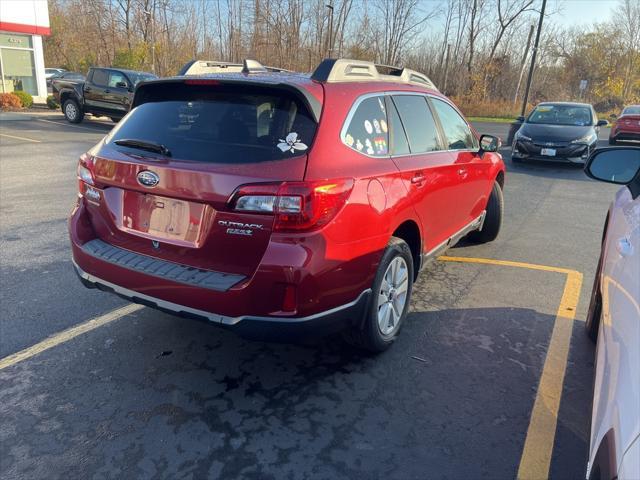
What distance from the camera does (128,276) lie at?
291 centimetres

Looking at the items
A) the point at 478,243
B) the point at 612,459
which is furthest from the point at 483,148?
the point at 612,459

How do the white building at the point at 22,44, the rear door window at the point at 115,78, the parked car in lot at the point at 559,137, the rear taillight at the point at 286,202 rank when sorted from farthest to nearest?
the white building at the point at 22,44, the rear door window at the point at 115,78, the parked car in lot at the point at 559,137, the rear taillight at the point at 286,202

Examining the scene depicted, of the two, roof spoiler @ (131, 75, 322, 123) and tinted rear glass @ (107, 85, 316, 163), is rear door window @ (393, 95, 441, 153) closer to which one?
roof spoiler @ (131, 75, 322, 123)

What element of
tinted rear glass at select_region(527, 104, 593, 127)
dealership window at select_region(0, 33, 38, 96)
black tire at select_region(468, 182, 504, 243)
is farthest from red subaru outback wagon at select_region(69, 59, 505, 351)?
dealership window at select_region(0, 33, 38, 96)

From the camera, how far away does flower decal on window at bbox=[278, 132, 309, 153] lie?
2707 mm

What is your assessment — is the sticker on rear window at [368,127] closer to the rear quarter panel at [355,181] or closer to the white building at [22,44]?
the rear quarter panel at [355,181]

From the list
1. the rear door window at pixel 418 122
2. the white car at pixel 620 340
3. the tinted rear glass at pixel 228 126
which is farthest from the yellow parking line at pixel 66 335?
the white car at pixel 620 340

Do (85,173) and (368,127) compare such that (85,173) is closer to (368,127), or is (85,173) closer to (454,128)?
(368,127)

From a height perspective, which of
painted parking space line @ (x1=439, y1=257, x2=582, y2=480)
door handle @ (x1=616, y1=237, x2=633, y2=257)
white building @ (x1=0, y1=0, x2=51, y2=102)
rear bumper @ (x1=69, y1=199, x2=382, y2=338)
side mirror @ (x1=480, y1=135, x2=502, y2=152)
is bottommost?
painted parking space line @ (x1=439, y1=257, x2=582, y2=480)

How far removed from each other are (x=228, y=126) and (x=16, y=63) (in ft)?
82.6

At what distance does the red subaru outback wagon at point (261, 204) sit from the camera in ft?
8.52

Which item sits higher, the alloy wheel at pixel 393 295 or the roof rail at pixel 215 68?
the roof rail at pixel 215 68

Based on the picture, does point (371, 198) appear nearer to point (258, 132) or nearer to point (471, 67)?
point (258, 132)

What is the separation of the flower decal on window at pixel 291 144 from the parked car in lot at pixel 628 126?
2000 cm
